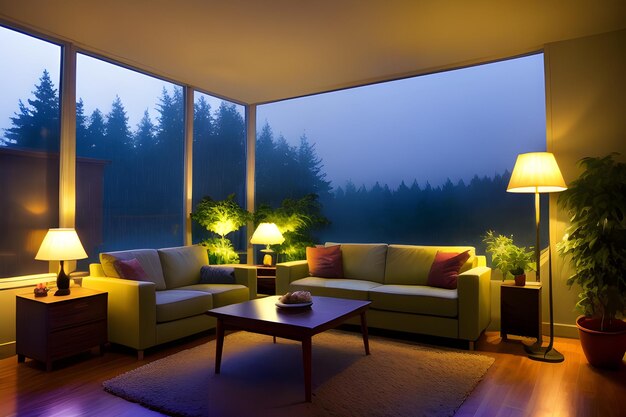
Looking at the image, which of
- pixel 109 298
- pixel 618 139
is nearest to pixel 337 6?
pixel 618 139

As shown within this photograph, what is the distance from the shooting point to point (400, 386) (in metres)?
2.85

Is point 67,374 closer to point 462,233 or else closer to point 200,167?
point 200,167

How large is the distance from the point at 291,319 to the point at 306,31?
2.54 metres

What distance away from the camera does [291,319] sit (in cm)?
296

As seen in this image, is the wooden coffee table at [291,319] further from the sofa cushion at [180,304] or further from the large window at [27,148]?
the large window at [27,148]

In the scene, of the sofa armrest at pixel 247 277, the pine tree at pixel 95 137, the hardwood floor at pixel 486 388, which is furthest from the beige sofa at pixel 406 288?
the pine tree at pixel 95 137

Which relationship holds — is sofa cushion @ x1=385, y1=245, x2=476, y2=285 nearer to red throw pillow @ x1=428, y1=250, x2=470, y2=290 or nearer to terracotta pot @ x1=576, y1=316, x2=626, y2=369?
red throw pillow @ x1=428, y1=250, x2=470, y2=290

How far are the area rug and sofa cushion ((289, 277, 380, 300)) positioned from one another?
1.68 ft

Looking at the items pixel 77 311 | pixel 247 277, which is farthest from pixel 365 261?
pixel 77 311

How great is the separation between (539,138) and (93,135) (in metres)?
4.49

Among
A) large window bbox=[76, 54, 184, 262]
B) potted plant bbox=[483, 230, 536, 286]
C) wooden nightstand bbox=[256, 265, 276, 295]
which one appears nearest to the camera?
potted plant bbox=[483, 230, 536, 286]

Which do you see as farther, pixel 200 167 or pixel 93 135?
pixel 200 167

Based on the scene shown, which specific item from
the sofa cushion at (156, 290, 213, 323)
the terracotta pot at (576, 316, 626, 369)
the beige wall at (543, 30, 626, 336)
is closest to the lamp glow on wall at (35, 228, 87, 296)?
the sofa cushion at (156, 290, 213, 323)

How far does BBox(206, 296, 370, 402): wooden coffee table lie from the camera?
2.74 metres
